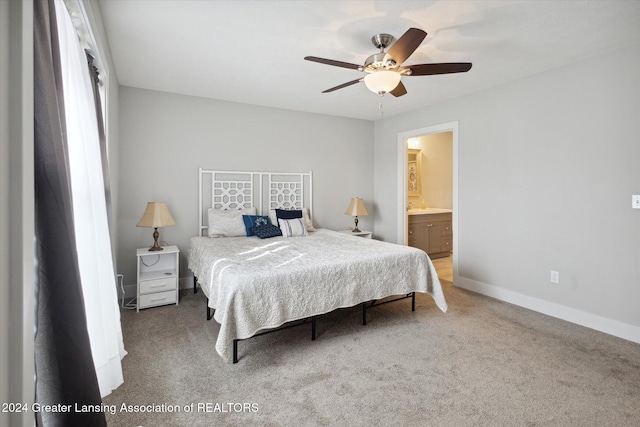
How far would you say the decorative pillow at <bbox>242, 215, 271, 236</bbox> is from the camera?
4.16 meters

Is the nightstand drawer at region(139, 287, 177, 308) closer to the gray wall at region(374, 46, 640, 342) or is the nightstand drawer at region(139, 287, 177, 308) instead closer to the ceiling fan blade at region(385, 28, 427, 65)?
the ceiling fan blade at region(385, 28, 427, 65)

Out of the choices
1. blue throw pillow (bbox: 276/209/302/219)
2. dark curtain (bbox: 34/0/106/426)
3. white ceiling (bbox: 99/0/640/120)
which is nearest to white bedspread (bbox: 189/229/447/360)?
blue throw pillow (bbox: 276/209/302/219)

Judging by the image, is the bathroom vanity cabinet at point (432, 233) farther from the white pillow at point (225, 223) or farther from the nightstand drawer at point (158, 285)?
the nightstand drawer at point (158, 285)

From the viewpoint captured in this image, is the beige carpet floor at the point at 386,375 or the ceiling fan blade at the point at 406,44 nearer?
the beige carpet floor at the point at 386,375

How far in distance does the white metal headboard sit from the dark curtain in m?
3.30

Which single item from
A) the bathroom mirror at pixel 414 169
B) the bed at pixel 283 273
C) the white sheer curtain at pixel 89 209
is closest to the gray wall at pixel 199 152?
the bed at pixel 283 273

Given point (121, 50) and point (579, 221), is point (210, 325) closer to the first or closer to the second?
point (121, 50)

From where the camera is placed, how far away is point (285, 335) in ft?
9.23

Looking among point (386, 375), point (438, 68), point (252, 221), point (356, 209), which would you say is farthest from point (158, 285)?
point (438, 68)

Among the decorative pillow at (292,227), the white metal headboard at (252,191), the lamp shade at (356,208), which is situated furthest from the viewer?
the lamp shade at (356,208)

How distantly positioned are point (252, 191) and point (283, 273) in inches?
95.8

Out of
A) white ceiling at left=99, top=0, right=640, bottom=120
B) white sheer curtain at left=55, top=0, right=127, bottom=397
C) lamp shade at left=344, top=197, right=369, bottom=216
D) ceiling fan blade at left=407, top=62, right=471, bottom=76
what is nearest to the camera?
white sheer curtain at left=55, top=0, right=127, bottom=397

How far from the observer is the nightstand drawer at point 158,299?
11.2 ft

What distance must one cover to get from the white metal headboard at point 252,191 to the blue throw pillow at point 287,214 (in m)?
0.36
